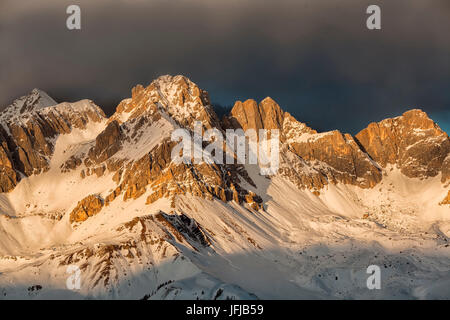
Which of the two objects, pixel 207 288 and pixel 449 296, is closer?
pixel 207 288
